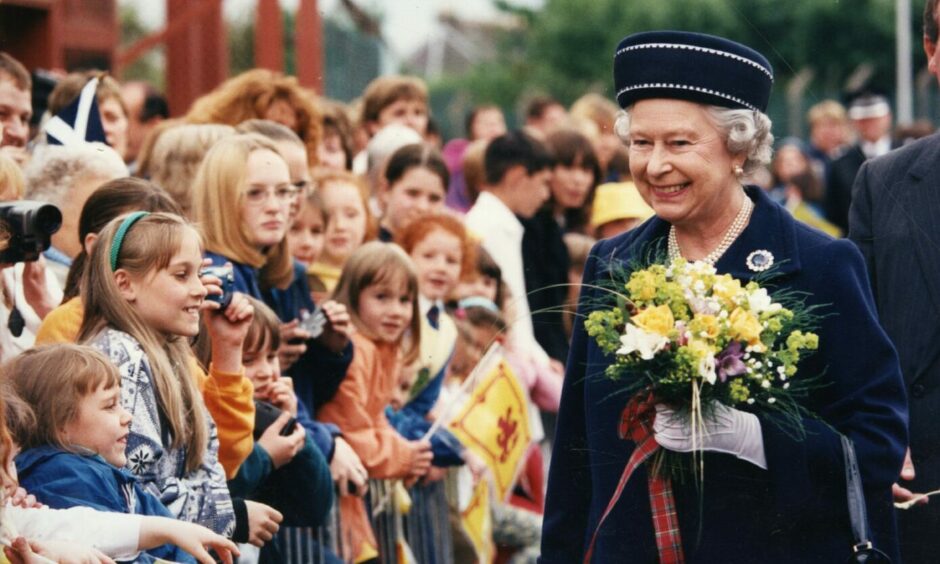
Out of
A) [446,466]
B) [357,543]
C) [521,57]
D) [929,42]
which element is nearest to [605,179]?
[446,466]

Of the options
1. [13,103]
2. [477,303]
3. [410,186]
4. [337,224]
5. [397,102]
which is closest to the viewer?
[13,103]

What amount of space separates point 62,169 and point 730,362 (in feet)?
9.47

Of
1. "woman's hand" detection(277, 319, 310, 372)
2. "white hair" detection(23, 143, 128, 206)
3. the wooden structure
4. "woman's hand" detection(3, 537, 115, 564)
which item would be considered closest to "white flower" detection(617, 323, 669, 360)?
"woman's hand" detection(3, 537, 115, 564)

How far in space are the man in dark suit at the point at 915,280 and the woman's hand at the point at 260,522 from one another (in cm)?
184

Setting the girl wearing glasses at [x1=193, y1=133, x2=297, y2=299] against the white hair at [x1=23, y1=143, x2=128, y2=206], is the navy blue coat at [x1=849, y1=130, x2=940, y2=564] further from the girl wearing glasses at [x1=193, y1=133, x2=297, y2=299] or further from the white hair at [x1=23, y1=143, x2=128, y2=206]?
the white hair at [x1=23, y1=143, x2=128, y2=206]

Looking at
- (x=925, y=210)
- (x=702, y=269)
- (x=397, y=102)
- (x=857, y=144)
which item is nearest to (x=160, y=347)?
(x=702, y=269)

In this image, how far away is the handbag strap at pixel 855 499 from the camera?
399 cm

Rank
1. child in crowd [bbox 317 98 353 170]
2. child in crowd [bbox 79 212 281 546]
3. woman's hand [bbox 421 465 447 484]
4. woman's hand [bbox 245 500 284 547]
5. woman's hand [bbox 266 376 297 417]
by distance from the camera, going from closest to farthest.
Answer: child in crowd [bbox 79 212 281 546] → woman's hand [bbox 245 500 284 547] → woman's hand [bbox 266 376 297 417] → woman's hand [bbox 421 465 447 484] → child in crowd [bbox 317 98 353 170]

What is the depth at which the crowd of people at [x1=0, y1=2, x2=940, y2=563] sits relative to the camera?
4156 millimetres

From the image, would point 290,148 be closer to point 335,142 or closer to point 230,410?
point 230,410

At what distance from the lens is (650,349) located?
3.79 metres

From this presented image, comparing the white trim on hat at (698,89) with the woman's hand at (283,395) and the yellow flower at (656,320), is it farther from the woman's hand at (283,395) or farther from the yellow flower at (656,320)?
the woman's hand at (283,395)

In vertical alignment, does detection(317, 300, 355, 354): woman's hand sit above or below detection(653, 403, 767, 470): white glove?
above

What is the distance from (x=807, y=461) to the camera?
400 cm
